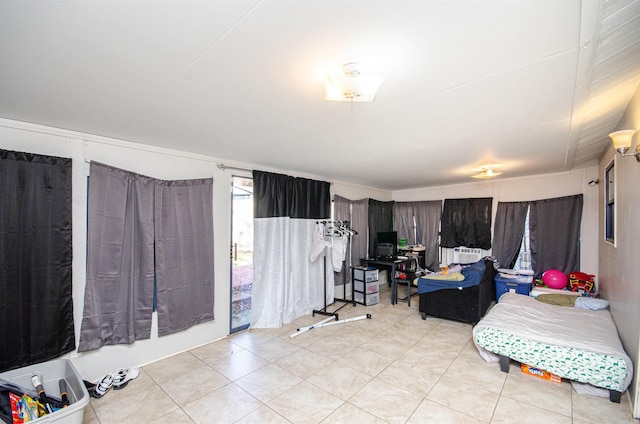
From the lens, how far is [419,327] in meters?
3.87

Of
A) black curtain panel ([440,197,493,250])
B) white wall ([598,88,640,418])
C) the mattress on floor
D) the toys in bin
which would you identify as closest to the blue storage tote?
the toys in bin

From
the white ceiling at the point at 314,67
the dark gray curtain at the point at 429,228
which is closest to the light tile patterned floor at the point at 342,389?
the white ceiling at the point at 314,67

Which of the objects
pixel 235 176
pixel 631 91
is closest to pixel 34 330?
pixel 235 176

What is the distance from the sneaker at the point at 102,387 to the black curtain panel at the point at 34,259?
0.41 metres

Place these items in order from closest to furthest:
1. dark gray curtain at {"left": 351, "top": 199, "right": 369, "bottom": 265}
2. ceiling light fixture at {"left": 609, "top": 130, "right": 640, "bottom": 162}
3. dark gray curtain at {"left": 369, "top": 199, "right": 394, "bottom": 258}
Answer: ceiling light fixture at {"left": 609, "top": 130, "right": 640, "bottom": 162} < dark gray curtain at {"left": 351, "top": 199, "right": 369, "bottom": 265} < dark gray curtain at {"left": 369, "top": 199, "right": 394, "bottom": 258}

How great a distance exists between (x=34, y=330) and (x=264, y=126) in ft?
8.42

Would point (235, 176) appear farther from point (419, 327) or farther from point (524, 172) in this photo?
point (524, 172)

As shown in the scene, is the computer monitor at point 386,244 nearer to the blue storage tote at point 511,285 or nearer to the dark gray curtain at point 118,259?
the blue storage tote at point 511,285

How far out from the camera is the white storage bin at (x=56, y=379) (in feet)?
5.92

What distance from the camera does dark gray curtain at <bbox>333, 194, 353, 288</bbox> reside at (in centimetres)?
512

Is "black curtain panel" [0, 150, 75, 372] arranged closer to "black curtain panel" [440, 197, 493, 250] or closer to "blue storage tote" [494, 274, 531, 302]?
"blue storage tote" [494, 274, 531, 302]

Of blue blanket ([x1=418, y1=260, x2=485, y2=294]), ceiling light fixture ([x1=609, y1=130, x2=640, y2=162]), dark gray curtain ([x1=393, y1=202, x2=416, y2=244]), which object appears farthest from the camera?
dark gray curtain ([x1=393, y1=202, x2=416, y2=244])

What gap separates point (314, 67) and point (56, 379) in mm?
3167

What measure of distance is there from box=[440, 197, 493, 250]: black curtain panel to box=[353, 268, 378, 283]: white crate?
200 cm
